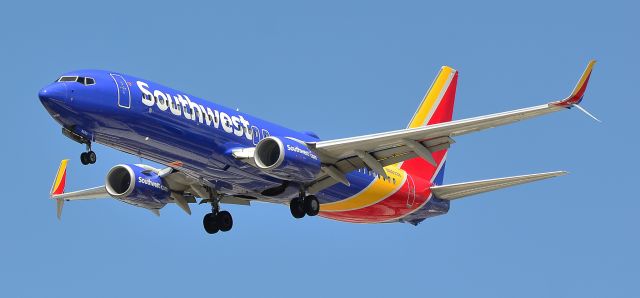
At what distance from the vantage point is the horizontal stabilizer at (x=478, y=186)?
4658 cm

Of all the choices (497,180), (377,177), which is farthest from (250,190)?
(497,180)

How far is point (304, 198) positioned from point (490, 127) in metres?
8.43

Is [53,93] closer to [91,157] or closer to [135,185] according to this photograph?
[91,157]

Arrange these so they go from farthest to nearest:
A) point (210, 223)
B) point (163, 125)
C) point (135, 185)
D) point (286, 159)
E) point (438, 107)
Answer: point (438, 107) → point (210, 223) → point (135, 185) → point (286, 159) → point (163, 125)

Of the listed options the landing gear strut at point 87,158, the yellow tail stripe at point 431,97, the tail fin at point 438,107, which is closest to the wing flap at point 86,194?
the landing gear strut at point 87,158

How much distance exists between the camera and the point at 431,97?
192 feet

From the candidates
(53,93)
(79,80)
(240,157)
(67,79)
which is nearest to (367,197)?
(240,157)

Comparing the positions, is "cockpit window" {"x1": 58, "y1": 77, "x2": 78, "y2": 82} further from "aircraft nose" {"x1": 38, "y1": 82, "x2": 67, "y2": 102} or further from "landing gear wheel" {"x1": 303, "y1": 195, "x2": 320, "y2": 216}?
"landing gear wheel" {"x1": 303, "y1": 195, "x2": 320, "y2": 216}

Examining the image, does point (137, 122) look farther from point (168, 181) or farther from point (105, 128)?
point (168, 181)

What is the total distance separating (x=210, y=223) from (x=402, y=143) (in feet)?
32.8

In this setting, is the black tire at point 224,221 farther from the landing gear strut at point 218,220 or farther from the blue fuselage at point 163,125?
the blue fuselage at point 163,125

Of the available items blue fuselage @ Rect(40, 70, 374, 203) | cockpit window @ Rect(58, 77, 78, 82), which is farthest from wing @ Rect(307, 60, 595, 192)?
cockpit window @ Rect(58, 77, 78, 82)

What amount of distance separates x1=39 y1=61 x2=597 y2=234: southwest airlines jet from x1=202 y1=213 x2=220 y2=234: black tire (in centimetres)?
4

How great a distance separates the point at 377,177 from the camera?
168 ft
